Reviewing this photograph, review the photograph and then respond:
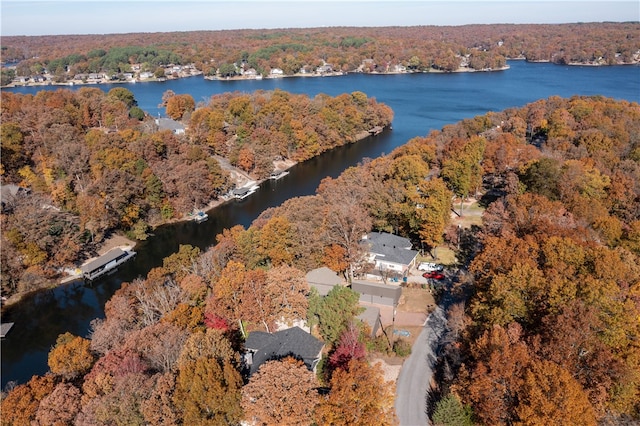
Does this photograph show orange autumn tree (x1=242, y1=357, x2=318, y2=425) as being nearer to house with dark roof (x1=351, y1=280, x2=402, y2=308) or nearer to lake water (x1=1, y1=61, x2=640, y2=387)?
house with dark roof (x1=351, y1=280, x2=402, y2=308)

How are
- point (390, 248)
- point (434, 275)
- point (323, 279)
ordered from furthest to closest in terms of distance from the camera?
point (390, 248), point (434, 275), point (323, 279)

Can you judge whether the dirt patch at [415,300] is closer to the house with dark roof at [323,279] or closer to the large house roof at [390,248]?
the large house roof at [390,248]

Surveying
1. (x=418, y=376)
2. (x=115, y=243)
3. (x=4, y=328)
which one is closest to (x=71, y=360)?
(x=4, y=328)

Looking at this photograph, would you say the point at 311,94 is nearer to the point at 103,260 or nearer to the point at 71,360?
the point at 103,260

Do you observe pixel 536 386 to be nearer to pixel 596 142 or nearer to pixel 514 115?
pixel 596 142

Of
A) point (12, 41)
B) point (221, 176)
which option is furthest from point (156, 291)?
point (12, 41)

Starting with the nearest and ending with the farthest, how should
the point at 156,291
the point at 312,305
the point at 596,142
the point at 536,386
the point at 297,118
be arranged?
the point at 536,386
the point at 312,305
the point at 156,291
the point at 596,142
the point at 297,118

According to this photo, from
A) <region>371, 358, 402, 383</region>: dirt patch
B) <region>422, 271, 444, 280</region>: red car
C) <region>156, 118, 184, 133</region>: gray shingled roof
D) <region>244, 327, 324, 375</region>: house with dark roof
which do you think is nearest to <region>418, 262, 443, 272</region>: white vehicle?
<region>422, 271, 444, 280</region>: red car

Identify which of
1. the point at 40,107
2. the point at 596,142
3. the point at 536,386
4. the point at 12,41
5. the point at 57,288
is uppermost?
the point at 12,41
